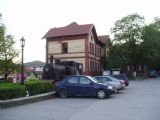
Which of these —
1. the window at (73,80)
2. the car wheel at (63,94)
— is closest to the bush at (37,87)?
the car wheel at (63,94)

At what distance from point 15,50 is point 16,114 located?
39369mm

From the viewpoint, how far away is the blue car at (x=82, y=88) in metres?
21.1

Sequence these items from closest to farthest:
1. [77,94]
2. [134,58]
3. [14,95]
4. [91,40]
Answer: [14,95] < [77,94] < [91,40] < [134,58]

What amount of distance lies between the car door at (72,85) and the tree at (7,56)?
90.6 ft

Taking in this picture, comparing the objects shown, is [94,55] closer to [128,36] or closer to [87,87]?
[128,36]

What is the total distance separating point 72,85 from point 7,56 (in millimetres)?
30428

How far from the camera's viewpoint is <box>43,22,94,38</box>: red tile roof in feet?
180

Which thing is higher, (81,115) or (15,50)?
(15,50)

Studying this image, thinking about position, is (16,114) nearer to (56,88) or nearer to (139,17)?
(56,88)

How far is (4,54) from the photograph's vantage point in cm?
4950

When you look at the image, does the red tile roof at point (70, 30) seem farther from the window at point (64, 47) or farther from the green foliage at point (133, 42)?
the green foliage at point (133, 42)

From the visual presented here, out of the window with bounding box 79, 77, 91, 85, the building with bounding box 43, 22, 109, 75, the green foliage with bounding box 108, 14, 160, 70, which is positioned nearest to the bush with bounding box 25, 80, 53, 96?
the window with bounding box 79, 77, 91, 85

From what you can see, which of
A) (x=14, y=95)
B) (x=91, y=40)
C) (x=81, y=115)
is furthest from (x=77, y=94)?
(x=91, y=40)

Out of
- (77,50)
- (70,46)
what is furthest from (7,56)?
(77,50)
